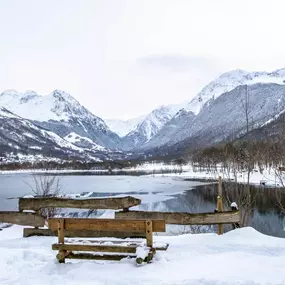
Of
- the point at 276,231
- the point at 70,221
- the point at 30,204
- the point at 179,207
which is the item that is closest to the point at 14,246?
the point at 30,204

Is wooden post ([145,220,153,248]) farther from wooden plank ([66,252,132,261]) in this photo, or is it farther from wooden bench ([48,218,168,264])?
wooden plank ([66,252,132,261])

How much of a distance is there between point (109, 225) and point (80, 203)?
2485 mm

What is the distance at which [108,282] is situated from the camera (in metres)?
7.09

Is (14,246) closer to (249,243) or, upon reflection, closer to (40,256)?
(40,256)

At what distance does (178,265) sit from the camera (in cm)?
797

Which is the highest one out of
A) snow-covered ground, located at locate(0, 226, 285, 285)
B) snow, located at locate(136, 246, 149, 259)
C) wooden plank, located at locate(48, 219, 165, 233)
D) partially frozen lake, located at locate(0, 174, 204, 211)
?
wooden plank, located at locate(48, 219, 165, 233)

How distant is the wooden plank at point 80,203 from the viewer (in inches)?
394

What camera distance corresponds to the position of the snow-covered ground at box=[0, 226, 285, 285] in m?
7.06

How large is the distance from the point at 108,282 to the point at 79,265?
116 cm

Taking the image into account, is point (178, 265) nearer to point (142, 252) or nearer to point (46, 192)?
point (142, 252)

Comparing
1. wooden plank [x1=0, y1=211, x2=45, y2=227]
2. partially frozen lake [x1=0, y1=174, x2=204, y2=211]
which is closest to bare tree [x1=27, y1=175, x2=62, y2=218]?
wooden plank [x1=0, y1=211, x2=45, y2=227]

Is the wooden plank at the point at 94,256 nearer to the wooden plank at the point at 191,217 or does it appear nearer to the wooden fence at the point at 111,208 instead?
the wooden fence at the point at 111,208

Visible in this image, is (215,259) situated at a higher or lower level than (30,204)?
lower

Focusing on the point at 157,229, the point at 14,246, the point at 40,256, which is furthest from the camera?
the point at 14,246
